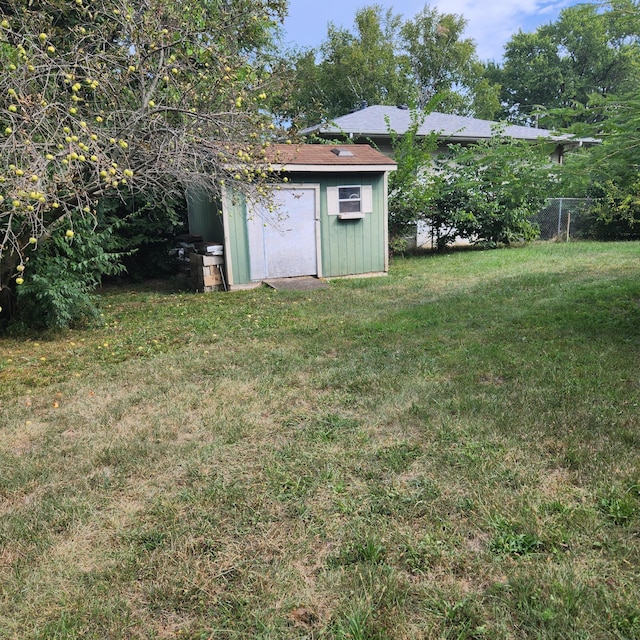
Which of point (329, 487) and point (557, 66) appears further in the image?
point (557, 66)

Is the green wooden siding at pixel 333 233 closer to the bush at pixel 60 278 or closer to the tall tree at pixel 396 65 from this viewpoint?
the bush at pixel 60 278

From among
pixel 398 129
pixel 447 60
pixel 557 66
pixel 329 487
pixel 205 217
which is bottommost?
pixel 329 487

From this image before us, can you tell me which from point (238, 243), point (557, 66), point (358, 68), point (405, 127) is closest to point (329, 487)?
point (238, 243)

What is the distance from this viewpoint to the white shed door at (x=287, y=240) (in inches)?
343

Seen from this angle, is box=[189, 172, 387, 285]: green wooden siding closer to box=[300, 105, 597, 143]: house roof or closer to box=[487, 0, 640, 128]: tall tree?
box=[300, 105, 597, 143]: house roof

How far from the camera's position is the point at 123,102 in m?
4.42

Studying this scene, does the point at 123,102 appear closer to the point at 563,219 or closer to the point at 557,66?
the point at 563,219

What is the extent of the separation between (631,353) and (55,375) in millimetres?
5147

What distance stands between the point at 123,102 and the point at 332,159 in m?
5.03

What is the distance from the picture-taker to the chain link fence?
13.8m

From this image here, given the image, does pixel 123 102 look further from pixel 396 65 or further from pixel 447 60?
pixel 447 60

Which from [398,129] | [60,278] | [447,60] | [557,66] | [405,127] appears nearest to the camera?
[60,278]

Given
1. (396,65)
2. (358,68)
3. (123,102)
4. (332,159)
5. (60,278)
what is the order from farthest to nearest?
(396,65) → (358,68) → (332,159) → (60,278) → (123,102)

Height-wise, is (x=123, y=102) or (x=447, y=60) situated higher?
(x=447, y=60)
